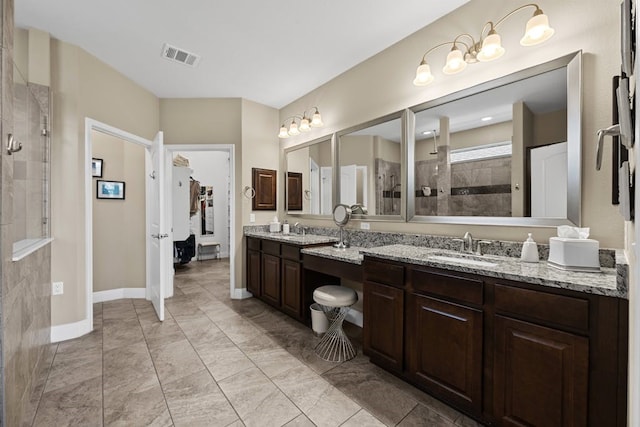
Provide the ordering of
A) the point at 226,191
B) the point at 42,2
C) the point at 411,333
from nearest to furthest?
the point at 411,333, the point at 42,2, the point at 226,191

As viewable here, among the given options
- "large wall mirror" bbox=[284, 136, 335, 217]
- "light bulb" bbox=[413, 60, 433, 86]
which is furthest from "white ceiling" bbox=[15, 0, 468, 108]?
"large wall mirror" bbox=[284, 136, 335, 217]

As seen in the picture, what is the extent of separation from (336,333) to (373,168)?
163cm

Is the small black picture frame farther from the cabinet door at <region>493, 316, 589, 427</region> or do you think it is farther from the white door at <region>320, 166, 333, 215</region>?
the cabinet door at <region>493, 316, 589, 427</region>

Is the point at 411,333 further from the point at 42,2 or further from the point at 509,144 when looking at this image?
the point at 42,2

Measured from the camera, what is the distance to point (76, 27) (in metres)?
2.41

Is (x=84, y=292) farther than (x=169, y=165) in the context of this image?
No

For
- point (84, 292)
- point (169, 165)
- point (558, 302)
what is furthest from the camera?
point (169, 165)

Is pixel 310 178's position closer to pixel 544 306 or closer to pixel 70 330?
pixel 544 306

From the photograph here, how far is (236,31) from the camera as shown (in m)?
2.45

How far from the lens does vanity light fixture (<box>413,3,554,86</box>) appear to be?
1.56m

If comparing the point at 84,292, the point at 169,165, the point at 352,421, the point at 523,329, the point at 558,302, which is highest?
the point at 169,165

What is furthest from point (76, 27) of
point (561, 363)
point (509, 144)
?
point (561, 363)

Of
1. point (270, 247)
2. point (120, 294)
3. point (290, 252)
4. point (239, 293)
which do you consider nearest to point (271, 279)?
point (270, 247)

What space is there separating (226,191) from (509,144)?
6590 mm
